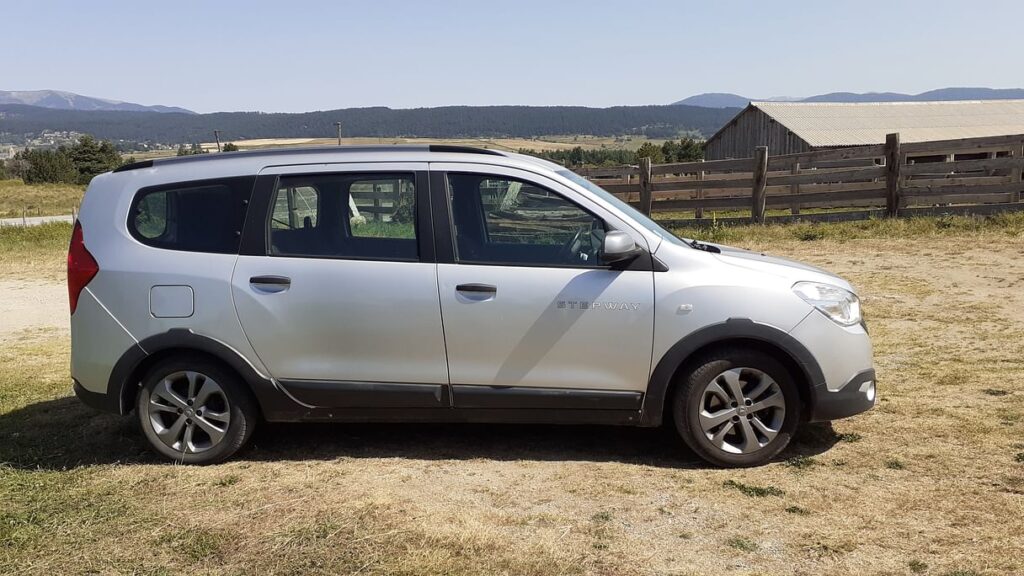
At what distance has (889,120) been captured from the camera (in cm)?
4128

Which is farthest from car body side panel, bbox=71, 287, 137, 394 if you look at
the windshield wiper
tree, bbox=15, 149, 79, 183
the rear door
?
tree, bbox=15, 149, 79, 183

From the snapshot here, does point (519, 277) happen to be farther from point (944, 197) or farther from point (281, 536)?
point (944, 197)

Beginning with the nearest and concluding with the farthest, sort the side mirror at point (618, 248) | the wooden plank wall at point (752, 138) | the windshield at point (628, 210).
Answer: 1. the side mirror at point (618, 248)
2. the windshield at point (628, 210)
3. the wooden plank wall at point (752, 138)

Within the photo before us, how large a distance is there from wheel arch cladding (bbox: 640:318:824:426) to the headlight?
0.25 metres

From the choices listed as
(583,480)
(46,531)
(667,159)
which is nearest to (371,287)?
(583,480)

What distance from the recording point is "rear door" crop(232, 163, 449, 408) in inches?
175

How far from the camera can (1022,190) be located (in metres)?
13.4

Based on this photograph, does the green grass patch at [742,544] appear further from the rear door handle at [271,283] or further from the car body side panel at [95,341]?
the car body side panel at [95,341]

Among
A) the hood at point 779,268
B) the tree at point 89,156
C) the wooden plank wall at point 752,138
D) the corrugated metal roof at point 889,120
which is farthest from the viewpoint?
the tree at point 89,156

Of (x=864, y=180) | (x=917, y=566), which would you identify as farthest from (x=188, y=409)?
(x=864, y=180)

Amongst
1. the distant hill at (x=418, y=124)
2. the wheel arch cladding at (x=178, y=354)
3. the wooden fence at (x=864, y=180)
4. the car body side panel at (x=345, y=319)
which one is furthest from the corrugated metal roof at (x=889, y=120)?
the distant hill at (x=418, y=124)

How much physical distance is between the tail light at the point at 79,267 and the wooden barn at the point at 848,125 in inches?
1403

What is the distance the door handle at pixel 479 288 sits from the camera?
440cm

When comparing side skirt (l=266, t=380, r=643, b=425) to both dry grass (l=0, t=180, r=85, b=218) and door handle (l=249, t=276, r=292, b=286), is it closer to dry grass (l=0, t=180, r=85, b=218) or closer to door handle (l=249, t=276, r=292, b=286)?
door handle (l=249, t=276, r=292, b=286)
